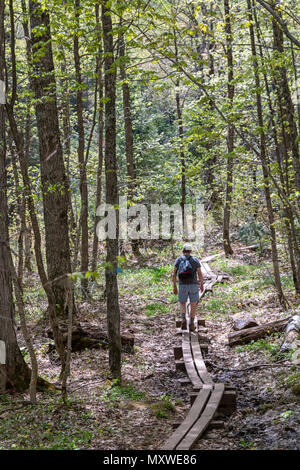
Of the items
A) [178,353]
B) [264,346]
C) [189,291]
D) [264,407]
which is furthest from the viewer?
[189,291]

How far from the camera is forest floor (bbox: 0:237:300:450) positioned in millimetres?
5848

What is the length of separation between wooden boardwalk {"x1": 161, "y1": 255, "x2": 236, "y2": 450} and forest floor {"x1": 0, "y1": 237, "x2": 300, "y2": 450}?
0.55 feet

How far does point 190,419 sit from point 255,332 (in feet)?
14.3

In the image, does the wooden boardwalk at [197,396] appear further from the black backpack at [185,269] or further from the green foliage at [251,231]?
the green foliage at [251,231]

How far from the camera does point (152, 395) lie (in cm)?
780

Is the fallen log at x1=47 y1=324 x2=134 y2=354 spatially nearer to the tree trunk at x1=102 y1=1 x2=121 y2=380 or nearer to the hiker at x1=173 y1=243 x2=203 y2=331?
the hiker at x1=173 y1=243 x2=203 y2=331

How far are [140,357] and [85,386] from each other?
2273 mm

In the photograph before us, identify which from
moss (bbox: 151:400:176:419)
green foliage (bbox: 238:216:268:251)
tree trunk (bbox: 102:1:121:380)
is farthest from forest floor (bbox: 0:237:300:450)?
green foliage (bbox: 238:216:268:251)

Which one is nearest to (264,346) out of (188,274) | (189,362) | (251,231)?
(189,362)

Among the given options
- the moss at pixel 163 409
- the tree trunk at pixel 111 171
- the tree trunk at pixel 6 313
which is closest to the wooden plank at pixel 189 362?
the moss at pixel 163 409

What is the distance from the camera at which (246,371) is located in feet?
28.1

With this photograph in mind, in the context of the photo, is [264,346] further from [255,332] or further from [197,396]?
[197,396]
